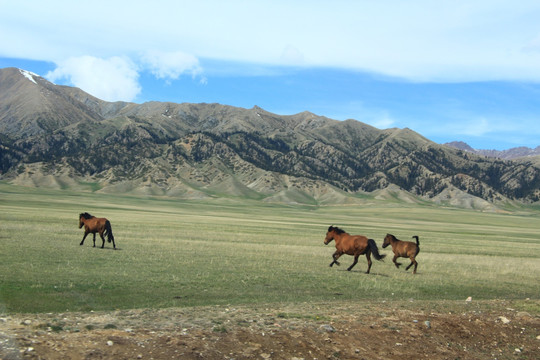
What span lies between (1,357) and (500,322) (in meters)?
14.7

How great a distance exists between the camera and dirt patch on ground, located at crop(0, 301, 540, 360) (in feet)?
34.5

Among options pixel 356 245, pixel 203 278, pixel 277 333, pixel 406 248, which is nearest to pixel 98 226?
pixel 203 278

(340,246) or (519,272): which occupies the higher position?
(340,246)

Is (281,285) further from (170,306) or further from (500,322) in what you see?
(500,322)

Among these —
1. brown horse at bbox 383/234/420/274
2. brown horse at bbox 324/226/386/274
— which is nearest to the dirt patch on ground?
brown horse at bbox 324/226/386/274

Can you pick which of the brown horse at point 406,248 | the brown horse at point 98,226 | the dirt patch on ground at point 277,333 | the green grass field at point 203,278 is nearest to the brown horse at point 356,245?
the green grass field at point 203,278

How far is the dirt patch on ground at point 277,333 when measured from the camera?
10.5 meters

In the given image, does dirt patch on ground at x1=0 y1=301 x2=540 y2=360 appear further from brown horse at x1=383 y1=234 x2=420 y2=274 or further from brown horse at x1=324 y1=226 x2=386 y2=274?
brown horse at x1=383 y1=234 x2=420 y2=274

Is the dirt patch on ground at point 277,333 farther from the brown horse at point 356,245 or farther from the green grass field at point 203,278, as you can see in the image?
the brown horse at point 356,245

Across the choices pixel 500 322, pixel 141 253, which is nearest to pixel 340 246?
pixel 500 322

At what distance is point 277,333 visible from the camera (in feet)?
40.3

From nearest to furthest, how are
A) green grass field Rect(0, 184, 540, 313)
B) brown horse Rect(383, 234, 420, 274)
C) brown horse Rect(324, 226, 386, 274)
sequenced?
green grass field Rect(0, 184, 540, 313) → brown horse Rect(324, 226, 386, 274) → brown horse Rect(383, 234, 420, 274)

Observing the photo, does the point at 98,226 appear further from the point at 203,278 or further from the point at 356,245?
the point at 356,245

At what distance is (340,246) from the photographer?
25.5 meters
